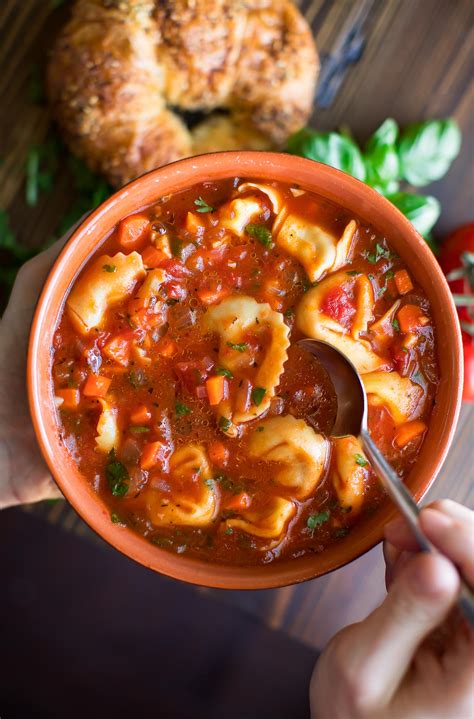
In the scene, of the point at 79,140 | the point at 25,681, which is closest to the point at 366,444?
the point at 79,140

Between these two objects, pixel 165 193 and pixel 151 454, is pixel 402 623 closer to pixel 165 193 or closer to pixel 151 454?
pixel 151 454

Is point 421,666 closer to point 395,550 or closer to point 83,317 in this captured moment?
point 395,550

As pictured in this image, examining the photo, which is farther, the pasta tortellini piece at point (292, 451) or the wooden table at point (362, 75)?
the wooden table at point (362, 75)

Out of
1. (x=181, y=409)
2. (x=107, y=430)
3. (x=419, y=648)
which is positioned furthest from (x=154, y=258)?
(x=419, y=648)

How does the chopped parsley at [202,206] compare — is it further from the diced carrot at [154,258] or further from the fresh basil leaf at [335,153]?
the fresh basil leaf at [335,153]

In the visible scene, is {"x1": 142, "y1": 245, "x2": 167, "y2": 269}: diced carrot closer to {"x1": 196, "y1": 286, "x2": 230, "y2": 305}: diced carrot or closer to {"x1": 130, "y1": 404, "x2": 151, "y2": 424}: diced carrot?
{"x1": 196, "y1": 286, "x2": 230, "y2": 305}: diced carrot

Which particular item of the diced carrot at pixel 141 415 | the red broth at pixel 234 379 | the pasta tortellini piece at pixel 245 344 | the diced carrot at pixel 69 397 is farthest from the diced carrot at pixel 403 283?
the diced carrot at pixel 69 397

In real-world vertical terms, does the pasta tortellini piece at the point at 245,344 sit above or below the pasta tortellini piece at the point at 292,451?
above
